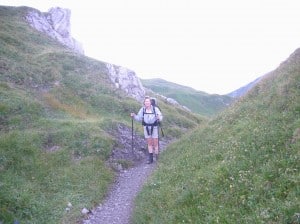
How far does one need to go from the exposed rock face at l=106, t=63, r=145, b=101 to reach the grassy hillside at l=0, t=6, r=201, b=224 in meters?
1.45

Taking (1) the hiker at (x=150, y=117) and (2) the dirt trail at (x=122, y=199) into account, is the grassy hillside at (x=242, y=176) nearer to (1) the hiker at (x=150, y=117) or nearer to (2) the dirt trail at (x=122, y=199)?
(2) the dirt trail at (x=122, y=199)

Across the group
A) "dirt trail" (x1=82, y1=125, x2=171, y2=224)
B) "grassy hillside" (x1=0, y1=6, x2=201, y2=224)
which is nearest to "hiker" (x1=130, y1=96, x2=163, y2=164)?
"dirt trail" (x1=82, y1=125, x2=171, y2=224)

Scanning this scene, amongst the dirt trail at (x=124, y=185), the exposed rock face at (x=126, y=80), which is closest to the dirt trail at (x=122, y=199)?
the dirt trail at (x=124, y=185)

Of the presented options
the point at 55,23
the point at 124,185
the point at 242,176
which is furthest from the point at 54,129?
the point at 55,23

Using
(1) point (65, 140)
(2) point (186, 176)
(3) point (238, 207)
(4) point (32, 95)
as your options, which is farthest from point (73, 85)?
(3) point (238, 207)

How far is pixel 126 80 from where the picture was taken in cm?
4128

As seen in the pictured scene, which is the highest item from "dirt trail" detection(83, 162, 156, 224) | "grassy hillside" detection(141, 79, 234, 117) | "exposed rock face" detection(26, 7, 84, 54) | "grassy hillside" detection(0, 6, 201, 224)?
"exposed rock face" detection(26, 7, 84, 54)

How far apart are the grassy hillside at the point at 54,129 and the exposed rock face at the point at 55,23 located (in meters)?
12.4

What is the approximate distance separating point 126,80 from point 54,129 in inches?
804

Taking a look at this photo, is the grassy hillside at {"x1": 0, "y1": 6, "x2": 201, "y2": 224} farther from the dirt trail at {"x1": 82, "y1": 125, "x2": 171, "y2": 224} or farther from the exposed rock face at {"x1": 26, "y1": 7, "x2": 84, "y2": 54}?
the exposed rock face at {"x1": 26, "y1": 7, "x2": 84, "y2": 54}

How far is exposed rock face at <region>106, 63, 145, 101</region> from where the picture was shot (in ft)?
130

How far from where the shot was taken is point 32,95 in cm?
2738

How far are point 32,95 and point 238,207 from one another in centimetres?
2215

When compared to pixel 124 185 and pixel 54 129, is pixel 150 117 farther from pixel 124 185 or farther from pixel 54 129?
pixel 54 129
